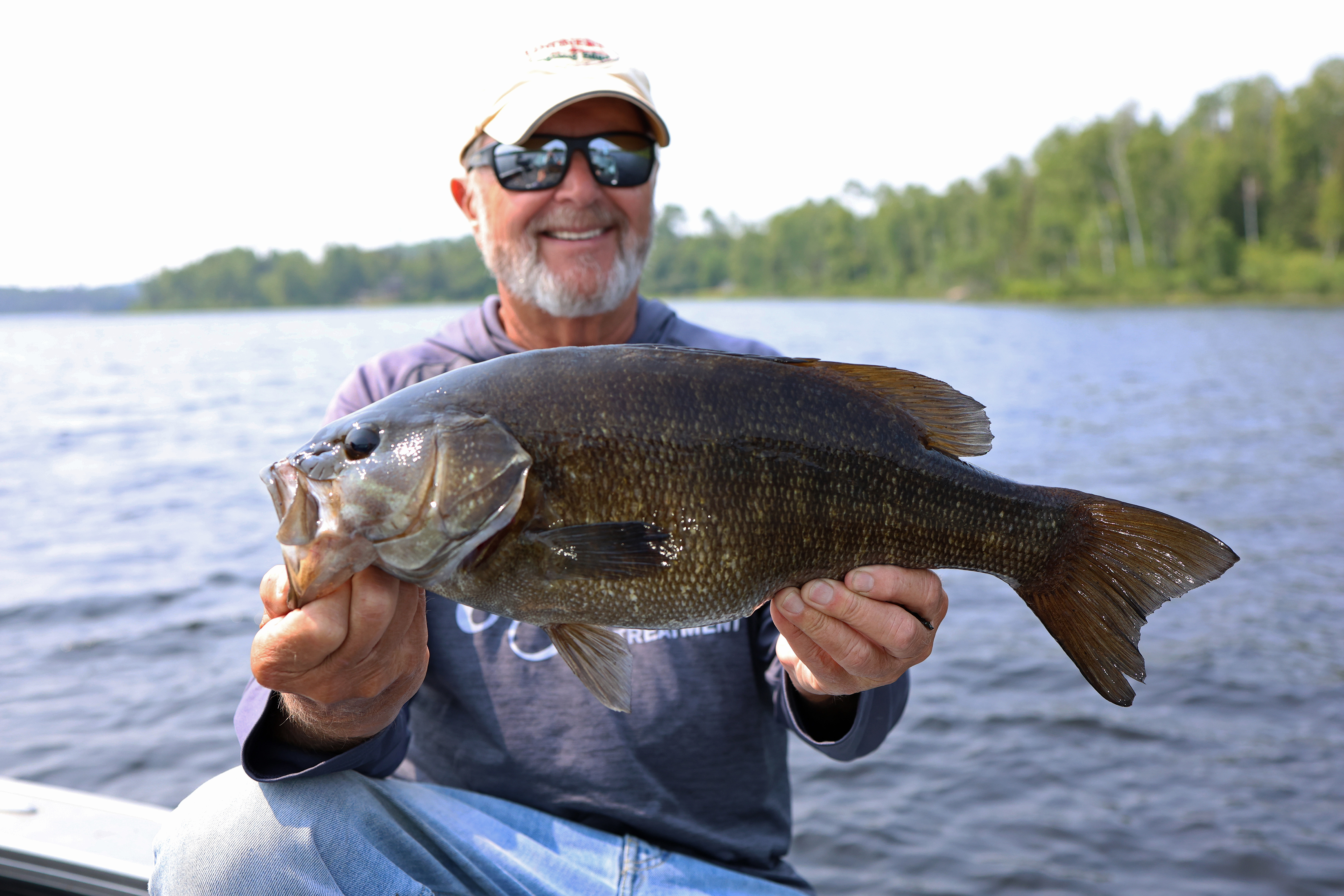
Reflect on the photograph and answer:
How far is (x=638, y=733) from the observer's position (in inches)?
122

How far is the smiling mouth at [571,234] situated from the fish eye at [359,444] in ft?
6.21

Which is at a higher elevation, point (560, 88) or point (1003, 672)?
point (560, 88)

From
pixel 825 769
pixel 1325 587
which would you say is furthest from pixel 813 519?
pixel 1325 587

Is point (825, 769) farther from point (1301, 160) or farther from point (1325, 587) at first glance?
point (1301, 160)

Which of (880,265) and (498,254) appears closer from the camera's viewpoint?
(498,254)

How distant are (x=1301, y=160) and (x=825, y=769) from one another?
3052 inches

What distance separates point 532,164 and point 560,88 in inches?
11.5

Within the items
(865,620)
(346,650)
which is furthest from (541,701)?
(865,620)

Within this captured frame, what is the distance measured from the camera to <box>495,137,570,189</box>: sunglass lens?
12.0ft

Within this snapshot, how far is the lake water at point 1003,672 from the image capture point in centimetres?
643

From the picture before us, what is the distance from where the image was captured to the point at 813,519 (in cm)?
223

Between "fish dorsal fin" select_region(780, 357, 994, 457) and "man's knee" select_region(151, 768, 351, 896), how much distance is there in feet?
5.53

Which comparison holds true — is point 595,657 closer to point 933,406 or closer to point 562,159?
point 933,406

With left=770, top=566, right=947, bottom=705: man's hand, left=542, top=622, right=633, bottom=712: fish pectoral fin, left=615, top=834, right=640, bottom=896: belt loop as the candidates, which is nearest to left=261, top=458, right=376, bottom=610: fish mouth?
left=542, top=622, right=633, bottom=712: fish pectoral fin
